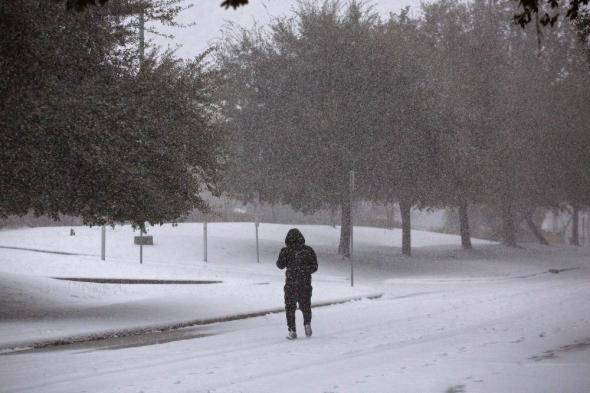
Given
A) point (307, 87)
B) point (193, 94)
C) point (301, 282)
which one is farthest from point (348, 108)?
point (301, 282)

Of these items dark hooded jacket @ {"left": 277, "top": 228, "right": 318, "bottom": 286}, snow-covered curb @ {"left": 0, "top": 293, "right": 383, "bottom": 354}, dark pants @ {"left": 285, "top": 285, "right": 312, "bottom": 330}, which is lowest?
snow-covered curb @ {"left": 0, "top": 293, "right": 383, "bottom": 354}

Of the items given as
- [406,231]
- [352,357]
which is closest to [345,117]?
[406,231]

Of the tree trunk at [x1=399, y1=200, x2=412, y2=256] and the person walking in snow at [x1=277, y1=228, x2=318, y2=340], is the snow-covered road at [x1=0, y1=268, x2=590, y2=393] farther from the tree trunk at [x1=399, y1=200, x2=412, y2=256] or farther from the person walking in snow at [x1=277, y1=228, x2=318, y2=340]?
the tree trunk at [x1=399, y1=200, x2=412, y2=256]

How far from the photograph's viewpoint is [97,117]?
56.7 ft

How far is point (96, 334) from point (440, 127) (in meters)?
24.9

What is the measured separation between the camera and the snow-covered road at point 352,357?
9984 millimetres

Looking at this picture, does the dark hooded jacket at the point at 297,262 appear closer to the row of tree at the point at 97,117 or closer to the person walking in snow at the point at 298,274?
the person walking in snow at the point at 298,274

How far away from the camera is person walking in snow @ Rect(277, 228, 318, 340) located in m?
15.3

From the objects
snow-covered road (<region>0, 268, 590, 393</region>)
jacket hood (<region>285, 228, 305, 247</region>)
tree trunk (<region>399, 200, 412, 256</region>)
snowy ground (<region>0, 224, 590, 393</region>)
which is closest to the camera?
snow-covered road (<region>0, 268, 590, 393</region>)

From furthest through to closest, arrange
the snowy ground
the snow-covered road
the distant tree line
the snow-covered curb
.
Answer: the distant tree line → the snow-covered curb → the snowy ground → the snow-covered road

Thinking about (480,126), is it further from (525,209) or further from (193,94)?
(193,94)

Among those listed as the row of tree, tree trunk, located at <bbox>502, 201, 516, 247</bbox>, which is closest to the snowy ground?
the row of tree

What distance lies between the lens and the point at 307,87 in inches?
1468

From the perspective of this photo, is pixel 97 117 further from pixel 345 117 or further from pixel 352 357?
pixel 345 117
